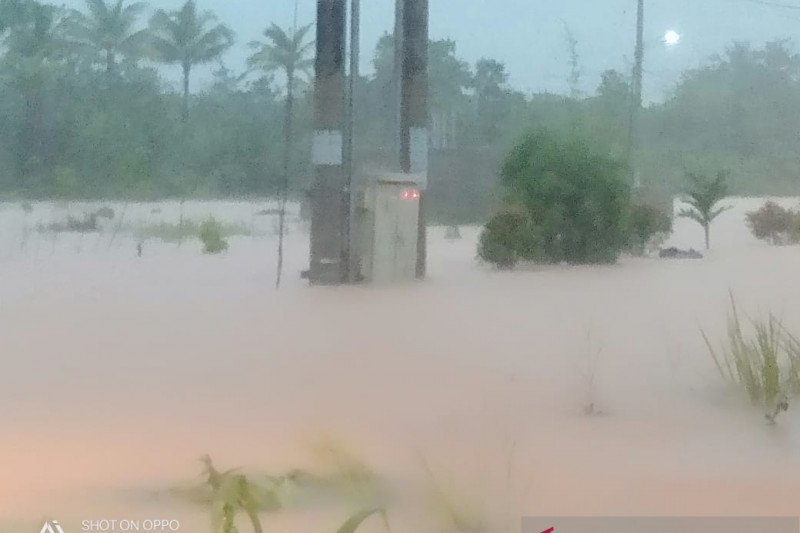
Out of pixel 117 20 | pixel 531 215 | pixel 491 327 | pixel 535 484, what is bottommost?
pixel 535 484

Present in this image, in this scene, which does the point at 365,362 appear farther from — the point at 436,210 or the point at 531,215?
the point at 531,215

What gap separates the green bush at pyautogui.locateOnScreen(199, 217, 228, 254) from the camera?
21.7 ft

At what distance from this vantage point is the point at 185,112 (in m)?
6.36

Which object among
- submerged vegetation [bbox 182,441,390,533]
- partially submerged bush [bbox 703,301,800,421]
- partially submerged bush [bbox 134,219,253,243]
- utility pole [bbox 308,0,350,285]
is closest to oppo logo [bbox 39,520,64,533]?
submerged vegetation [bbox 182,441,390,533]

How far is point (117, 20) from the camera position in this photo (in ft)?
21.0

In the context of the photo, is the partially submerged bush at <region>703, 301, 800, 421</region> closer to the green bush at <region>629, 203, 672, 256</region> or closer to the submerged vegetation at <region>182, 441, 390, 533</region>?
the green bush at <region>629, 203, 672, 256</region>

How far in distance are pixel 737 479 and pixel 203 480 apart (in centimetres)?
194

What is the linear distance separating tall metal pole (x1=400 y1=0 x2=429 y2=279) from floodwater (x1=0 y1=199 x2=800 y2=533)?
59cm

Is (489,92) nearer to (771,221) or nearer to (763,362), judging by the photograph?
(771,221)

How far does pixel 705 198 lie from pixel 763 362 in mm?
2004

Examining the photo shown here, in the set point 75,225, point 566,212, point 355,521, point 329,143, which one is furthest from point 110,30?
point 355,521

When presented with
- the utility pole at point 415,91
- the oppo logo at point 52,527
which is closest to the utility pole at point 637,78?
the utility pole at point 415,91

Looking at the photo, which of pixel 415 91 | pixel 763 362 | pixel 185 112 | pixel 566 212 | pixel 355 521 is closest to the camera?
pixel 355 521

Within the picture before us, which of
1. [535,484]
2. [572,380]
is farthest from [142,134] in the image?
[535,484]
